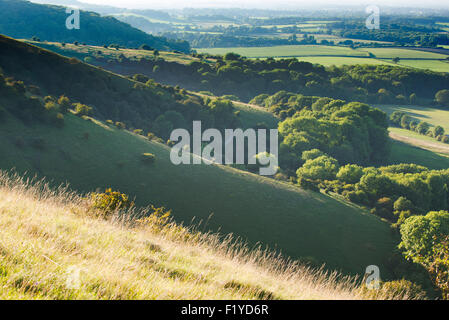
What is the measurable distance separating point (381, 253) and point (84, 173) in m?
38.6

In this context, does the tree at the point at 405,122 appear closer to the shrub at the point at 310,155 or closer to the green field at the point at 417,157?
the green field at the point at 417,157

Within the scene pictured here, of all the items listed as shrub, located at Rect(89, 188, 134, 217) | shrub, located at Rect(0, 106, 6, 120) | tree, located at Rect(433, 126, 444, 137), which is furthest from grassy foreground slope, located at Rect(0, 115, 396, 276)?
tree, located at Rect(433, 126, 444, 137)

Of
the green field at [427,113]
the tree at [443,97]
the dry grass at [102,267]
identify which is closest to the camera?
the dry grass at [102,267]

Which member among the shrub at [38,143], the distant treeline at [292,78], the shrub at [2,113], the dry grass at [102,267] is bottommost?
the shrub at [38,143]

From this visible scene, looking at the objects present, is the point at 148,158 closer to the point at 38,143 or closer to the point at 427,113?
the point at 38,143

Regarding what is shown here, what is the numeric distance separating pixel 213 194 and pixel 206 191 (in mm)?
1086

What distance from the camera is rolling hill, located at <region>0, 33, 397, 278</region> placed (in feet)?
131

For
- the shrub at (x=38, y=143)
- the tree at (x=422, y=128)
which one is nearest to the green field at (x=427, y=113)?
the tree at (x=422, y=128)

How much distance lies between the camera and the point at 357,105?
365ft

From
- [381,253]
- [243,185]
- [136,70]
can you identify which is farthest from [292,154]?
[136,70]

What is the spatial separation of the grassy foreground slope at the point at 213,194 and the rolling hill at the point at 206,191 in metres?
0.12

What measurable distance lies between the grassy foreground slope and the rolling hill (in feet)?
0.39

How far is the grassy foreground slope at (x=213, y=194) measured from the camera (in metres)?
39.9
